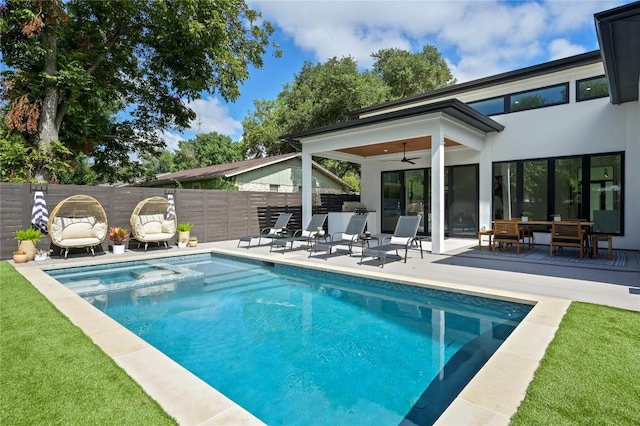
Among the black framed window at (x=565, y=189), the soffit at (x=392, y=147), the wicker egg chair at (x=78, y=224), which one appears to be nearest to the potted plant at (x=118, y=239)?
the wicker egg chair at (x=78, y=224)

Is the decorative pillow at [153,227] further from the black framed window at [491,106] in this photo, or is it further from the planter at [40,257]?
the black framed window at [491,106]

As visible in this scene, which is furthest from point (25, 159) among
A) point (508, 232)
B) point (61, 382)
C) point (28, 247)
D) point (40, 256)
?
point (508, 232)

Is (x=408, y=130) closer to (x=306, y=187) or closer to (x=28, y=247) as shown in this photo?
(x=306, y=187)

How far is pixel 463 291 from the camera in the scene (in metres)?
5.41

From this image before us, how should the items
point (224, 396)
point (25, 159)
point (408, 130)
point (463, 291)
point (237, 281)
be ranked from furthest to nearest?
point (25, 159) → point (408, 130) → point (237, 281) → point (463, 291) → point (224, 396)

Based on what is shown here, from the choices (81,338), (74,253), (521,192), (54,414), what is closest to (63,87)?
(74,253)

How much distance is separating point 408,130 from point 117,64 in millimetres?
12507

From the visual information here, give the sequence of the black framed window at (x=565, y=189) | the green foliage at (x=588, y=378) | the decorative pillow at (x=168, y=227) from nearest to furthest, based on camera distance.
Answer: the green foliage at (x=588, y=378), the black framed window at (x=565, y=189), the decorative pillow at (x=168, y=227)

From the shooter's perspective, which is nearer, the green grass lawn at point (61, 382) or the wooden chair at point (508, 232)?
the green grass lawn at point (61, 382)

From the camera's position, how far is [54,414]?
2262mm

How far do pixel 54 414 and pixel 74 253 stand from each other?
9.18 meters

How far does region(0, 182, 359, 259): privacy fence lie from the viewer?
8914mm

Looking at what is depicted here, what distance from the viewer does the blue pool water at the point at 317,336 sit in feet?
10.2

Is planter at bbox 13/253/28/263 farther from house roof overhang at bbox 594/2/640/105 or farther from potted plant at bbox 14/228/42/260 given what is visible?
house roof overhang at bbox 594/2/640/105
